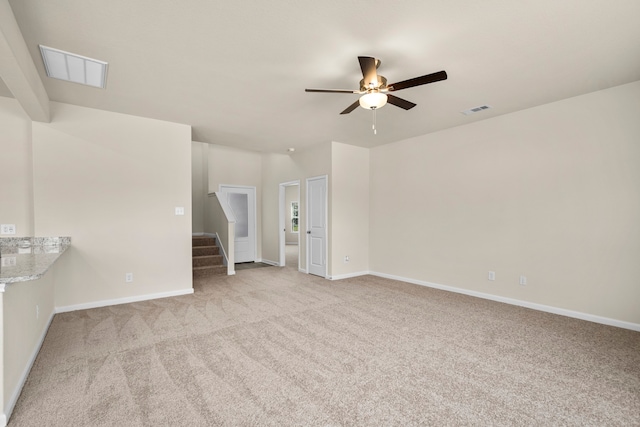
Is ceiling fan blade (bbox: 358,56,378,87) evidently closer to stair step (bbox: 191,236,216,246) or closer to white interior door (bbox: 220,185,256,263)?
stair step (bbox: 191,236,216,246)

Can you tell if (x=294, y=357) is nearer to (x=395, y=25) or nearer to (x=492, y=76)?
(x=395, y=25)

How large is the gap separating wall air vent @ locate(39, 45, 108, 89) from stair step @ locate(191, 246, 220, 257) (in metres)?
4.01

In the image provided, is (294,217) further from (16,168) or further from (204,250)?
(16,168)

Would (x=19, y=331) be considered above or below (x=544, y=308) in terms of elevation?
above

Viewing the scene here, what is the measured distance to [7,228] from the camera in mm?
3506

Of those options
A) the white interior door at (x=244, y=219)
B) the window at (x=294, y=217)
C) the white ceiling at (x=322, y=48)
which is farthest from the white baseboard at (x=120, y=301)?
the window at (x=294, y=217)

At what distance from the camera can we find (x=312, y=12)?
208 cm

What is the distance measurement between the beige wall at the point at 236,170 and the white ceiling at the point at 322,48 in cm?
347

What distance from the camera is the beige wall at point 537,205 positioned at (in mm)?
3344

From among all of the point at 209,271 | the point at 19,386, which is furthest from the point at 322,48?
the point at 209,271

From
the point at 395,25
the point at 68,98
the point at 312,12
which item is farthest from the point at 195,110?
the point at 395,25

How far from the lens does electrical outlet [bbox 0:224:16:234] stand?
3475mm

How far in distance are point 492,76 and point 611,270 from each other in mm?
2609

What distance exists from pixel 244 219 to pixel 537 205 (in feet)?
20.5
